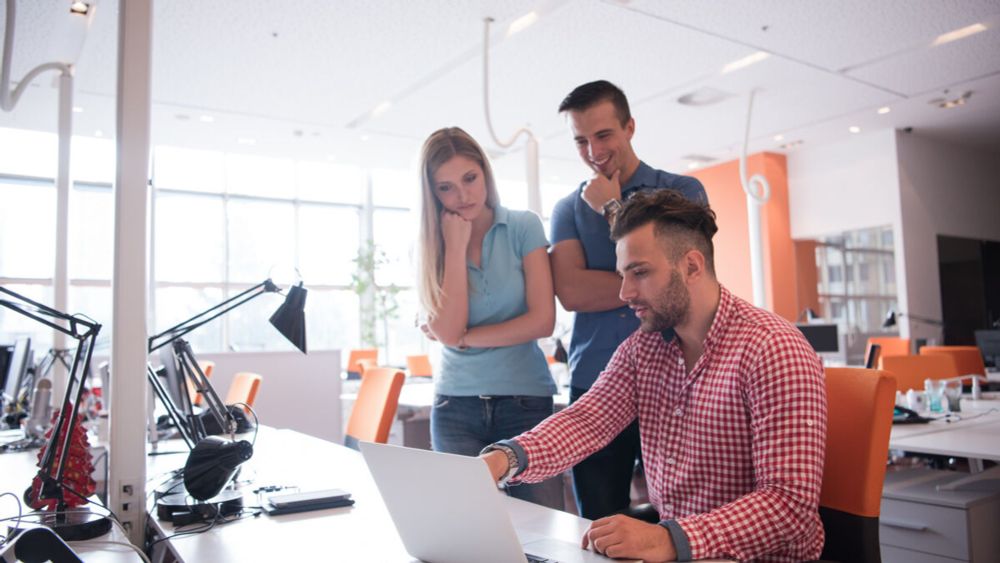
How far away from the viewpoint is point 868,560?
4.35ft

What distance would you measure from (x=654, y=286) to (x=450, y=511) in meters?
0.62

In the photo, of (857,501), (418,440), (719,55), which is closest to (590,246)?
(857,501)

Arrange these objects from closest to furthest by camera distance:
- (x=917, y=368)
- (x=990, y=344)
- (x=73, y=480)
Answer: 1. (x=73, y=480)
2. (x=917, y=368)
3. (x=990, y=344)

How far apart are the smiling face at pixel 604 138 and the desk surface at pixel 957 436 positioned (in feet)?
3.74

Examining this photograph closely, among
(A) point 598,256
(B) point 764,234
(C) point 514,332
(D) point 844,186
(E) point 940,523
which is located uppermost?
(D) point 844,186

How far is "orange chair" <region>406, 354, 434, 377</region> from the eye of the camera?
9219 millimetres

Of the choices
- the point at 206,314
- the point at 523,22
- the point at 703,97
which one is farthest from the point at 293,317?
the point at 703,97

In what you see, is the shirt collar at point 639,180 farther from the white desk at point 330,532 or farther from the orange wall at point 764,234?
the orange wall at point 764,234

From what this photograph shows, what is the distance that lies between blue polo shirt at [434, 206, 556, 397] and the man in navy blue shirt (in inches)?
4.3

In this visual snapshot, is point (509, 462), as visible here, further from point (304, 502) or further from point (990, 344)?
point (990, 344)

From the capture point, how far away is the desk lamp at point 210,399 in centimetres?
142

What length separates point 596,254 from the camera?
6.68 ft

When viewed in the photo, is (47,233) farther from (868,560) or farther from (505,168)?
(868,560)

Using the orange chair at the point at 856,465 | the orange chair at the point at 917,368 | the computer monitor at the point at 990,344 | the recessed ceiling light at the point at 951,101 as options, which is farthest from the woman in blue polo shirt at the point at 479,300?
the recessed ceiling light at the point at 951,101
